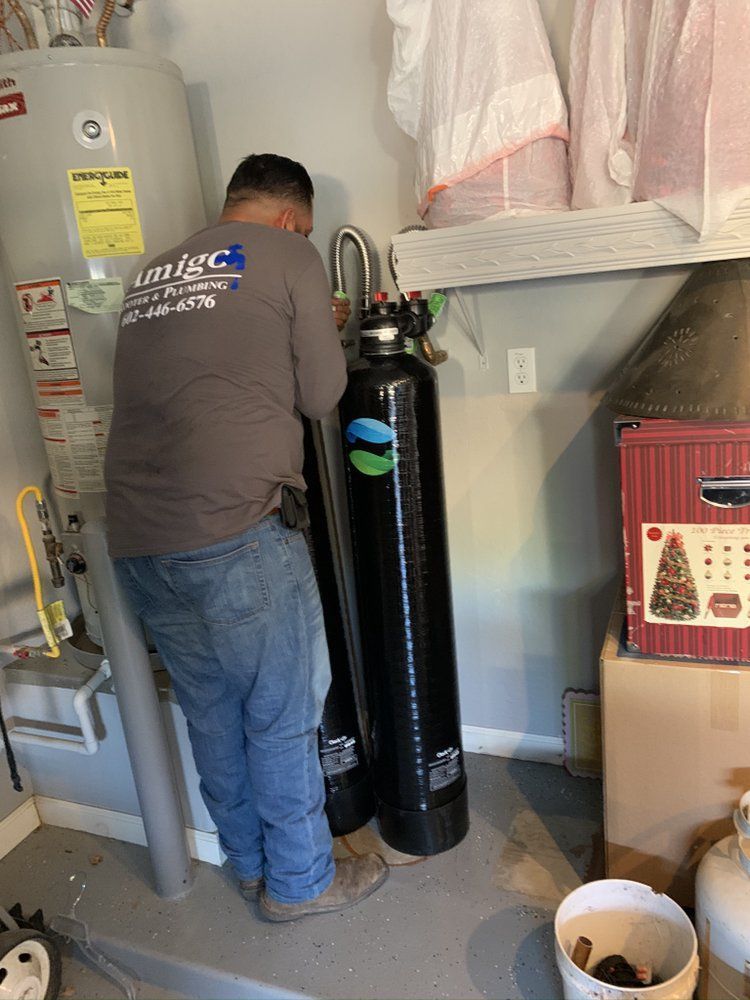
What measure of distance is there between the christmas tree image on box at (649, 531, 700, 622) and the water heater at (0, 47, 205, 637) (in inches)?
47.8

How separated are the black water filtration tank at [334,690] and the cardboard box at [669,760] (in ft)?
2.01

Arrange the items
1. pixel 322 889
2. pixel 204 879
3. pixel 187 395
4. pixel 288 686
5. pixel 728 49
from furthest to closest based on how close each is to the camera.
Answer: pixel 204 879 → pixel 322 889 → pixel 288 686 → pixel 187 395 → pixel 728 49

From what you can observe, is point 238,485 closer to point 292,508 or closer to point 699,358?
point 292,508

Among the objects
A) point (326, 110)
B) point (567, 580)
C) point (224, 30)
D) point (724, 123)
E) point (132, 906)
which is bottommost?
point (132, 906)

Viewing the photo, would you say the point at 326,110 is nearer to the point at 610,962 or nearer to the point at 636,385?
the point at 636,385

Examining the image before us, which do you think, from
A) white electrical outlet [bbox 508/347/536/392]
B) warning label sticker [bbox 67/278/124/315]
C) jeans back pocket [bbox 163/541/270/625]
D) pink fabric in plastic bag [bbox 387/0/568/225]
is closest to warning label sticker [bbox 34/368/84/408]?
warning label sticker [bbox 67/278/124/315]

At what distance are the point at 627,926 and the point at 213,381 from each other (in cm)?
124

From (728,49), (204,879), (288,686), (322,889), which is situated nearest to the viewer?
(728,49)

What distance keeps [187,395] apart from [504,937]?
125 cm

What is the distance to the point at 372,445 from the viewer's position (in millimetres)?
1531

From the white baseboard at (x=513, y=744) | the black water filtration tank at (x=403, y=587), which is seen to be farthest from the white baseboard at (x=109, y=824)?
the white baseboard at (x=513, y=744)

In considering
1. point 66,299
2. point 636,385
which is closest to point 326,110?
point 66,299

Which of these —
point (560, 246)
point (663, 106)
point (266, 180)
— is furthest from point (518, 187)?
point (266, 180)

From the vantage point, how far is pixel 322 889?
5.19 feet
